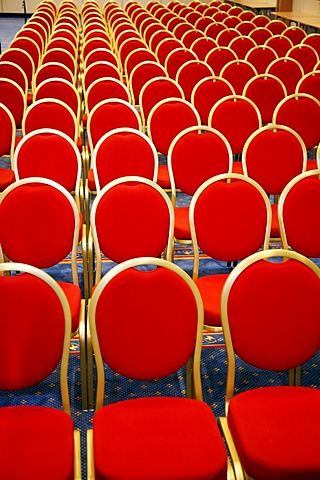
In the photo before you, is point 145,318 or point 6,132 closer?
point 145,318

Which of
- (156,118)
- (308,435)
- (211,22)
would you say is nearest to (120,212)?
(308,435)

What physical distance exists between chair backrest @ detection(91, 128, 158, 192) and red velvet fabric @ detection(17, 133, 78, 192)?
20 centimetres

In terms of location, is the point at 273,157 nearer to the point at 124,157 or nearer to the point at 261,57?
the point at 124,157

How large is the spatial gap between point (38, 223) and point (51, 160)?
111 centimetres

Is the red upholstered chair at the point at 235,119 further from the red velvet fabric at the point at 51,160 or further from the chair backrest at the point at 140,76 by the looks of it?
the chair backrest at the point at 140,76

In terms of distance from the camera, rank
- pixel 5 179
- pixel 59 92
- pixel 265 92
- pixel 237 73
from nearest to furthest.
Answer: pixel 5 179
pixel 59 92
pixel 265 92
pixel 237 73

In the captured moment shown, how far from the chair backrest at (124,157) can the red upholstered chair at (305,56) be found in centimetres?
480

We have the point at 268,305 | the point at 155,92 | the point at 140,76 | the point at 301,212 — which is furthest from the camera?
the point at 140,76

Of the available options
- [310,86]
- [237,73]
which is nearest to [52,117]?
[310,86]

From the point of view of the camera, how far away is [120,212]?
12.0 feet

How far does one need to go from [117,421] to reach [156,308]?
468 millimetres

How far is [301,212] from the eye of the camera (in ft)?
12.9

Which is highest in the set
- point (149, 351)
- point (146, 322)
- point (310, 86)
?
point (310, 86)

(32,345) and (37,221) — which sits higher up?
(37,221)
